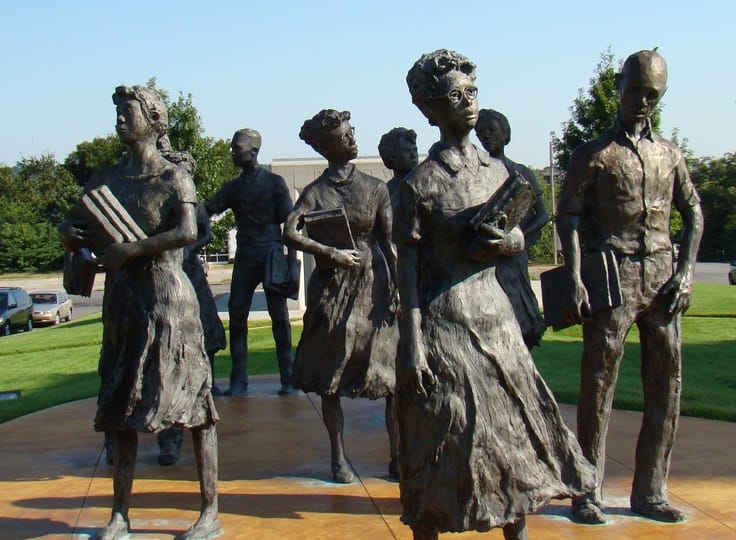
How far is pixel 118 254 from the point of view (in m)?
4.99

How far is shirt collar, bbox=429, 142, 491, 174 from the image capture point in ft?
13.6

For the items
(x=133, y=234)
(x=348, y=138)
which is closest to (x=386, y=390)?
(x=348, y=138)

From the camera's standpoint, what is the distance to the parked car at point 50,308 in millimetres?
27953

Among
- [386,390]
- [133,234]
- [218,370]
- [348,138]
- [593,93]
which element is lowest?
[218,370]

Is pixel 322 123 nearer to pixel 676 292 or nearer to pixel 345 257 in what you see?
pixel 345 257

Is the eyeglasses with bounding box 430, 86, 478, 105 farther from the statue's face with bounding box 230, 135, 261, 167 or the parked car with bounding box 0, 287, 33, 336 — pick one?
the parked car with bounding box 0, 287, 33, 336

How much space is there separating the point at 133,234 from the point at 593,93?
15764 mm

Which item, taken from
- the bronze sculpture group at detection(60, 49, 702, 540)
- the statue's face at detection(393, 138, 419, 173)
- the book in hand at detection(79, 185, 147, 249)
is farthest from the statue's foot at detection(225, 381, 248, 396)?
the book in hand at detection(79, 185, 147, 249)

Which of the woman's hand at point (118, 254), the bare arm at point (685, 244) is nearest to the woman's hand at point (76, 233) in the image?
the woman's hand at point (118, 254)

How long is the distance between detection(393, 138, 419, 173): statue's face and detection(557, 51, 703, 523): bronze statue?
2.00 meters

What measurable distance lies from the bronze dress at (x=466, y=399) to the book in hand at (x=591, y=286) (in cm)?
120

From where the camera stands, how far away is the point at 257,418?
8555mm

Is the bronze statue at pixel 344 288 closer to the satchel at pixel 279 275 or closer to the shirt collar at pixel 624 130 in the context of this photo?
the shirt collar at pixel 624 130

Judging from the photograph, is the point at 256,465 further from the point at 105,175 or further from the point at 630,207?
the point at 630,207
